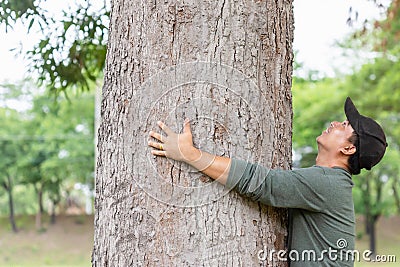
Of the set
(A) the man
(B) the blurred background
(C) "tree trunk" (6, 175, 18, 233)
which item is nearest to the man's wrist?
(A) the man

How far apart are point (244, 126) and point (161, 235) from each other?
44 cm

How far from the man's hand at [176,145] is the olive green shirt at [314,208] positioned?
0.48 ft

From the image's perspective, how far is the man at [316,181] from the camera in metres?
2.05

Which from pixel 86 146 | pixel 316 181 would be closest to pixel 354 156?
pixel 316 181

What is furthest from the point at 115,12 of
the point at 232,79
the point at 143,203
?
the point at 143,203

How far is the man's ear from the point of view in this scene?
7.64ft

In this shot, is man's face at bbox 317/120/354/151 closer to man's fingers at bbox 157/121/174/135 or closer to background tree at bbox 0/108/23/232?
man's fingers at bbox 157/121/174/135

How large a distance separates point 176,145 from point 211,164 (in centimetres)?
12

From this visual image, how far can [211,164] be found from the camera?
2037mm

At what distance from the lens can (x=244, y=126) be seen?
2.12 m

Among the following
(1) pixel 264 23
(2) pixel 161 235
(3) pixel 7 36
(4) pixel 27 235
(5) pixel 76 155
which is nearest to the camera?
(2) pixel 161 235

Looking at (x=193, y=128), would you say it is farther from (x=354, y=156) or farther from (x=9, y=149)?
(x=9, y=149)

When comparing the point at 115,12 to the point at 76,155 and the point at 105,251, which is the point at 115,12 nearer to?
the point at 105,251

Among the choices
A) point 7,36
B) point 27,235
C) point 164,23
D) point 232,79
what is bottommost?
point 27,235
